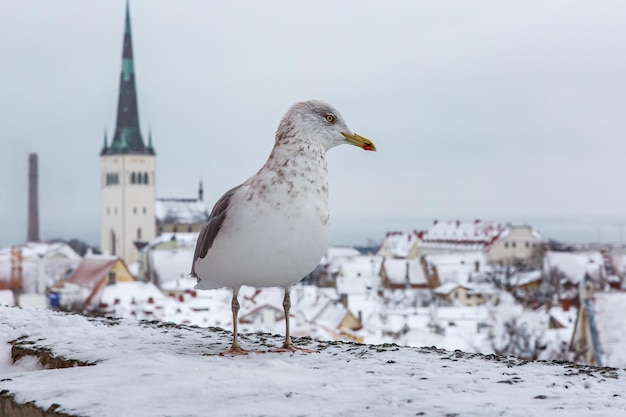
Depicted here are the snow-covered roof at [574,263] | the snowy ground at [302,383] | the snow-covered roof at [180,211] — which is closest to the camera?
the snowy ground at [302,383]

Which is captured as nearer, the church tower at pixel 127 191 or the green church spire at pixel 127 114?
the green church spire at pixel 127 114

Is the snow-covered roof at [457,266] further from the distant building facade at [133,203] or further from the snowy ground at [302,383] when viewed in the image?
the snowy ground at [302,383]

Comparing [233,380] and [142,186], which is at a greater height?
[142,186]

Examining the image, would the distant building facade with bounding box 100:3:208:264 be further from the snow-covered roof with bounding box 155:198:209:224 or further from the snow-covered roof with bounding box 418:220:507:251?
the snow-covered roof with bounding box 418:220:507:251

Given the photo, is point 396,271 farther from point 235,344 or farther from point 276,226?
point 276,226

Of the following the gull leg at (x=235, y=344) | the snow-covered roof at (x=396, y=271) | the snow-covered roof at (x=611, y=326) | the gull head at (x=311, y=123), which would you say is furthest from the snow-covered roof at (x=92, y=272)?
the gull head at (x=311, y=123)

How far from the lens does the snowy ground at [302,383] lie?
3.20m

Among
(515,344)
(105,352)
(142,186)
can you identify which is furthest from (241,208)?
(142,186)

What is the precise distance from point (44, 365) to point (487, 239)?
102 metres

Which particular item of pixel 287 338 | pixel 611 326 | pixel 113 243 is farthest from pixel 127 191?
pixel 287 338

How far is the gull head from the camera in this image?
449 cm

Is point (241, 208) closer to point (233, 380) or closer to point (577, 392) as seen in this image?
point (233, 380)

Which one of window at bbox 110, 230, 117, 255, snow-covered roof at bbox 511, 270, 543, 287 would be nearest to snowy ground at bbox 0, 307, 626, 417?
snow-covered roof at bbox 511, 270, 543, 287

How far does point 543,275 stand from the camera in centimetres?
7762
